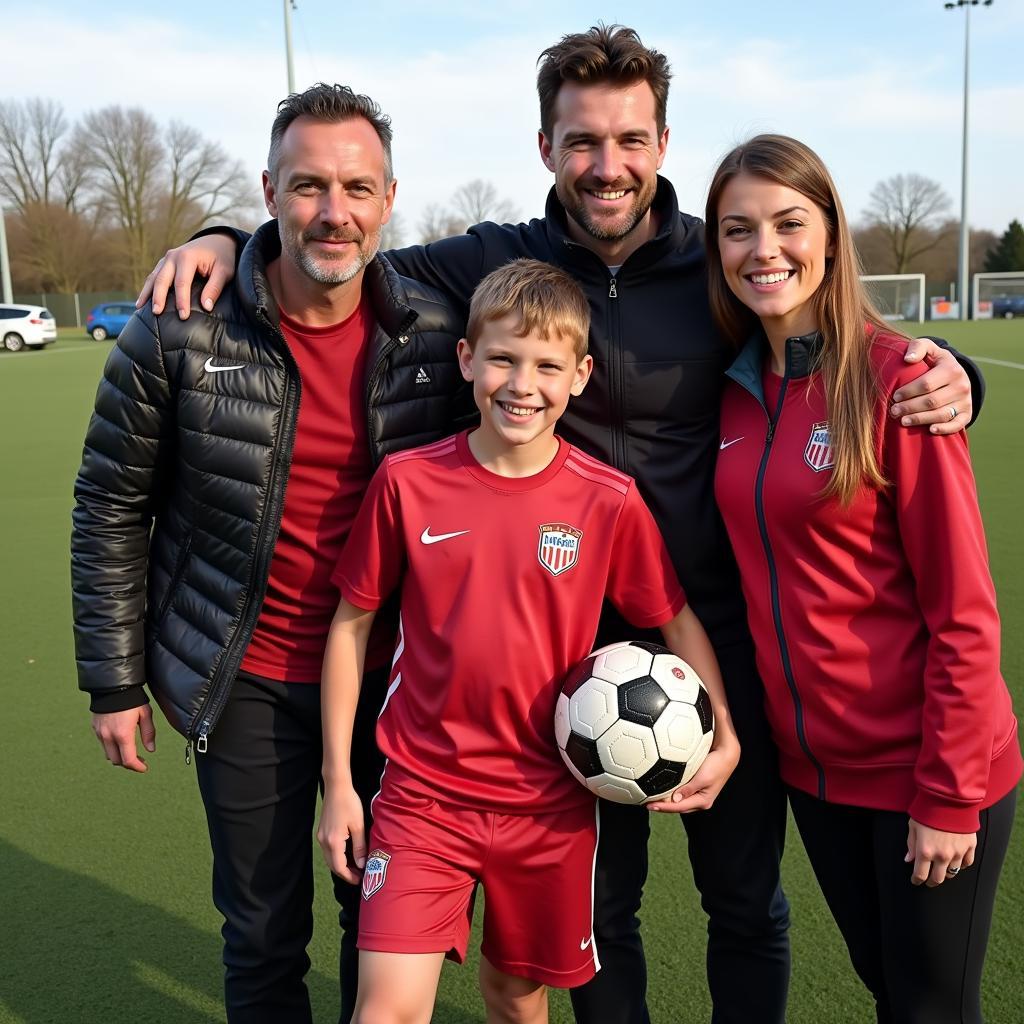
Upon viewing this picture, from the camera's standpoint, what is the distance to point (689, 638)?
269cm

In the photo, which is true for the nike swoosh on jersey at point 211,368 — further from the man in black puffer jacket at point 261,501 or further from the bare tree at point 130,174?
the bare tree at point 130,174

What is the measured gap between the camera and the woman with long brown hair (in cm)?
222

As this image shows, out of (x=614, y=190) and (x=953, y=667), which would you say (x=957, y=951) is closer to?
(x=953, y=667)

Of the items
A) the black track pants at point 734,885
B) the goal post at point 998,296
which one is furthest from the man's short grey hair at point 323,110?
the goal post at point 998,296

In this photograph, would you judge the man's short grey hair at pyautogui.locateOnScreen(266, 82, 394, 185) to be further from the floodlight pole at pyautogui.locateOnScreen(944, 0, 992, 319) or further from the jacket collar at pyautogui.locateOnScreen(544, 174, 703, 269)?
the floodlight pole at pyautogui.locateOnScreen(944, 0, 992, 319)

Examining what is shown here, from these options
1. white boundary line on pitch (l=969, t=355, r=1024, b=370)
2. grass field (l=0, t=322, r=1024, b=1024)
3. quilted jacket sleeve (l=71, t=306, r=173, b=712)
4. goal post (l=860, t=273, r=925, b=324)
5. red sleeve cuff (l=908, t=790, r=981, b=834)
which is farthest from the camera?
goal post (l=860, t=273, r=925, b=324)

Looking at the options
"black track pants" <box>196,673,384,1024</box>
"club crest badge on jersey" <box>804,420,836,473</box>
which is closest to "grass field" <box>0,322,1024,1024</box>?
"black track pants" <box>196,673,384,1024</box>

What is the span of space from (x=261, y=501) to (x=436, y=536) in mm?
491

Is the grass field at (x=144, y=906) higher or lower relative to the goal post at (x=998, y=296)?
lower

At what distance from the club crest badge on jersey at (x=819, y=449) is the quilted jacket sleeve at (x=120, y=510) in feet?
5.18

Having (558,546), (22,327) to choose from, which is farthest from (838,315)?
(22,327)

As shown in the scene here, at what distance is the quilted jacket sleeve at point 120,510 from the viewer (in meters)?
2.67

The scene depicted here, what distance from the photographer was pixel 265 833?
274cm

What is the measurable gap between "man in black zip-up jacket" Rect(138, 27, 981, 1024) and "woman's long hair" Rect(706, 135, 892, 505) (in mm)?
280
